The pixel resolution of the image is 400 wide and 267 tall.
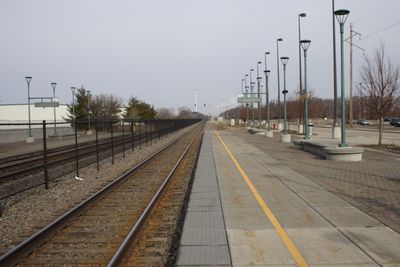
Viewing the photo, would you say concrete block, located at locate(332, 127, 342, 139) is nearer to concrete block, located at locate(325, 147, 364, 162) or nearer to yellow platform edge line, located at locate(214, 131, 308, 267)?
concrete block, located at locate(325, 147, 364, 162)

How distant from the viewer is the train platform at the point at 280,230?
18.1 feet

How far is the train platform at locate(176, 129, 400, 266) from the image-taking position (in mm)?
5513

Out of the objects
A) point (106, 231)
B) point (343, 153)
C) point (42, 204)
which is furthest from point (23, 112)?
point (106, 231)

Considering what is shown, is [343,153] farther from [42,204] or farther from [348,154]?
[42,204]

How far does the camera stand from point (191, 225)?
7.48 metres

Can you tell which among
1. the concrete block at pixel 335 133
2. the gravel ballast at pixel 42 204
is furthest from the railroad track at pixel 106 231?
the concrete block at pixel 335 133

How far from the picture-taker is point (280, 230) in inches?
271

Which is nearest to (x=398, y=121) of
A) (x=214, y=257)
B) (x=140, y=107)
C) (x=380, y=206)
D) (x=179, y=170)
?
(x=140, y=107)

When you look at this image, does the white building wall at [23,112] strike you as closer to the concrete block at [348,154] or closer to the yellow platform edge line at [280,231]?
the concrete block at [348,154]

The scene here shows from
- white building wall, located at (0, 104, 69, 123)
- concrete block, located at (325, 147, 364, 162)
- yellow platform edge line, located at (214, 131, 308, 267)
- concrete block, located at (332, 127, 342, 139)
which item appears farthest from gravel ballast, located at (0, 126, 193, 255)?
white building wall, located at (0, 104, 69, 123)

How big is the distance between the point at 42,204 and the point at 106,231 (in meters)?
3.46

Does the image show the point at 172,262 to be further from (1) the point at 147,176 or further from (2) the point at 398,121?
(2) the point at 398,121

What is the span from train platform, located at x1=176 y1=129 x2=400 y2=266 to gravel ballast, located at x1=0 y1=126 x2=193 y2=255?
2.91m

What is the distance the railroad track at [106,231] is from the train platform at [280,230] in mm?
586
